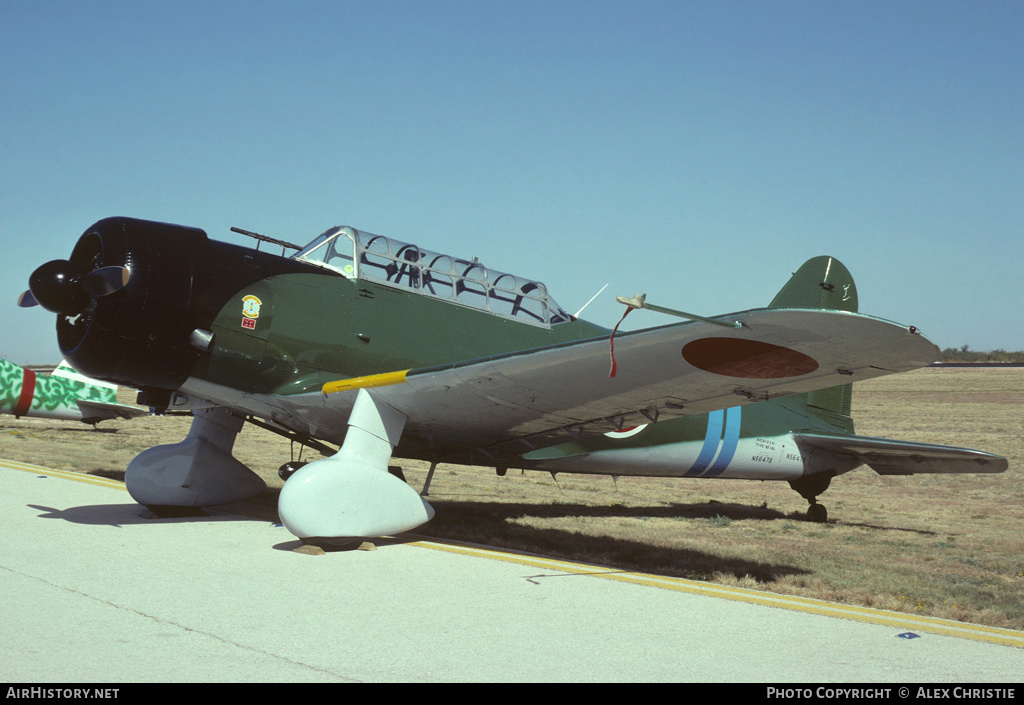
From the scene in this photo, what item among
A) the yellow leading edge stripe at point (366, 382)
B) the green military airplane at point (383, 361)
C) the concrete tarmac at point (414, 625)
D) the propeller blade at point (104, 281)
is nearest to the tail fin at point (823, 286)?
the green military airplane at point (383, 361)

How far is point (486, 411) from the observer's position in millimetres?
6457

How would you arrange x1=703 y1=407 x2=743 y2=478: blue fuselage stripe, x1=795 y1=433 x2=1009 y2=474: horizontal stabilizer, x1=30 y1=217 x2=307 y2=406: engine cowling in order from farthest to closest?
1. x1=703 y1=407 x2=743 y2=478: blue fuselage stripe
2. x1=795 y1=433 x2=1009 y2=474: horizontal stabilizer
3. x1=30 y1=217 x2=307 y2=406: engine cowling

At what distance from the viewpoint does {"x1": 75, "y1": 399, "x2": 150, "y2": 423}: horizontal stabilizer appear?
21.1 meters

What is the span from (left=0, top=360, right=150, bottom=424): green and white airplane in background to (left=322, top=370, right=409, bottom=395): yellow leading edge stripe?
16557 mm

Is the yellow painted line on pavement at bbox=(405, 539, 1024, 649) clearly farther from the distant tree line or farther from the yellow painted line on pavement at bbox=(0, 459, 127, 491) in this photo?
the distant tree line

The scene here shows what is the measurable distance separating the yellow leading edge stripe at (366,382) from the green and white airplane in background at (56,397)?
652 inches

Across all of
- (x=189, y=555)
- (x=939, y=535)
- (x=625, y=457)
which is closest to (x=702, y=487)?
(x=939, y=535)

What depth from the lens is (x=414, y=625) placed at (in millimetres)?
3867

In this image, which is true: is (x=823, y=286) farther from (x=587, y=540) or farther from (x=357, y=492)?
(x=357, y=492)

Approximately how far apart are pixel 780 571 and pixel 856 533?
12.1 ft

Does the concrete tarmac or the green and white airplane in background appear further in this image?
the green and white airplane in background

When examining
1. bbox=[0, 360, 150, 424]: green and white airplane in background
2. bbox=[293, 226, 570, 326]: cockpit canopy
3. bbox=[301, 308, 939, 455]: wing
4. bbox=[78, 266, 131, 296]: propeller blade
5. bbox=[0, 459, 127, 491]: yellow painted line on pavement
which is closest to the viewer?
bbox=[301, 308, 939, 455]: wing

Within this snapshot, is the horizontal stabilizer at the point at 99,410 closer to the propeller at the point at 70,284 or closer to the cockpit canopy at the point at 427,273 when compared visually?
the cockpit canopy at the point at 427,273

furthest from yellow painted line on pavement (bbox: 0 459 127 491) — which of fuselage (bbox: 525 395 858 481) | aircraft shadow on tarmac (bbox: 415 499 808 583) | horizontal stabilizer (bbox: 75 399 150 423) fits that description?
horizontal stabilizer (bbox: 75 399 150 423)
